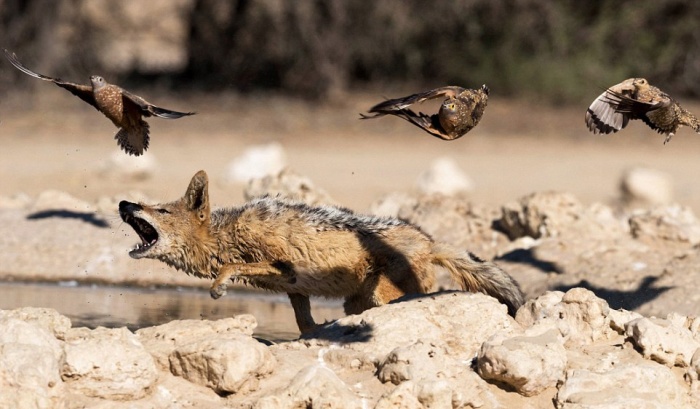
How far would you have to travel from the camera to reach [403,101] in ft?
18.7

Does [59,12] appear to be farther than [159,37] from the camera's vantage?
No

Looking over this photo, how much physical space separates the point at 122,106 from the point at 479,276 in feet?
6.85

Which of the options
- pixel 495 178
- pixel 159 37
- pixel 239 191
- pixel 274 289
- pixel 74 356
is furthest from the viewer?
pixel 159 37

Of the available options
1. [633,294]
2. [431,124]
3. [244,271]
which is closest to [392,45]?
[633,294]

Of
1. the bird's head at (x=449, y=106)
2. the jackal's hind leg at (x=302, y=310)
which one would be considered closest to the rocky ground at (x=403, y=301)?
the jackal's hind leg at (x=302, y=310)

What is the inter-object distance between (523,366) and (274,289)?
6.01 feet

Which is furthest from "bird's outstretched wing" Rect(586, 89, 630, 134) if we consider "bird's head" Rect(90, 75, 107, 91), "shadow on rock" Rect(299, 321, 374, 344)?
"bird's head" Rect(90, 75, 107, 91)

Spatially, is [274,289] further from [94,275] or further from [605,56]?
[605,56]

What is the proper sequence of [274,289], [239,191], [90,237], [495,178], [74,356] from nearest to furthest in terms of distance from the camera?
[74,356] < [274,289] < [90,237] < [239,191] < [495,178]

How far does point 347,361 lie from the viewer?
18.6ft

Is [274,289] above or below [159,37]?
below

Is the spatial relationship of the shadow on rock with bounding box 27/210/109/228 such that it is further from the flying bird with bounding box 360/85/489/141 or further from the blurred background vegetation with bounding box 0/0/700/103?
the blurred background vegetation with bounding box 0/0/700/103

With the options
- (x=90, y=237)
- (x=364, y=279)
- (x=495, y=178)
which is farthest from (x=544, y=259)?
(x=495, y=178)

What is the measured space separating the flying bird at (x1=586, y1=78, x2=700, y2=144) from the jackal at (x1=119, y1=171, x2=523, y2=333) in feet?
3.18
